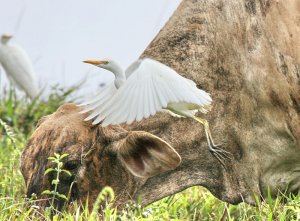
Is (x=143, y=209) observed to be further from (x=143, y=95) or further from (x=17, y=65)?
(x=17, y=65)

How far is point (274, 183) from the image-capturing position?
8.38 metres

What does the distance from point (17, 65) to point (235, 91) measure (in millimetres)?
9621

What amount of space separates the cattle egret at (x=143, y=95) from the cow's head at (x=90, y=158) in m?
0.18

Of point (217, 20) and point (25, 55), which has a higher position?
point (217, 20)

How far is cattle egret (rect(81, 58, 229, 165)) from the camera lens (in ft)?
23.7

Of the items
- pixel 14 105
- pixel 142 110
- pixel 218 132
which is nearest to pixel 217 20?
pixel 218 132

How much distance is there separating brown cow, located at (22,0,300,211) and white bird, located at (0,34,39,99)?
7943mm

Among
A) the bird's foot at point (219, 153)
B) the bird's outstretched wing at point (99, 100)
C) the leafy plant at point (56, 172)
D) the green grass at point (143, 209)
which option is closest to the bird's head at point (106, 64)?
the bird's outstretched wing at point (99, 100)

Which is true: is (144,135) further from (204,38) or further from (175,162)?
(204,38)

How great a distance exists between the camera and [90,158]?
7676 mm

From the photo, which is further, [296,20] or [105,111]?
[296,20]

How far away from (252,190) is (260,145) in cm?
34

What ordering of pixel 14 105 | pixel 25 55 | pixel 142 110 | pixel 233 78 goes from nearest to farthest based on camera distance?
pixel 142 110 → pixel 233 78 → pixel 14 105 → pixel 25 55

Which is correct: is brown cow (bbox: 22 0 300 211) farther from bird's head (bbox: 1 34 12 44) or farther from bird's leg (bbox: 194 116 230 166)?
bird's head (bbox: 1 34 12 44)
